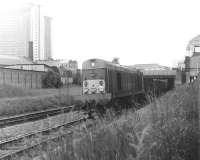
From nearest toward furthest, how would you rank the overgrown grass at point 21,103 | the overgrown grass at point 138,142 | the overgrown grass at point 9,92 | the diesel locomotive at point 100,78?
the overgrown grass at point 138,142 < the diesel locomotive at point 100,78 < the overgrown grass at point 21,103 < the overgrown grass at point 9,92

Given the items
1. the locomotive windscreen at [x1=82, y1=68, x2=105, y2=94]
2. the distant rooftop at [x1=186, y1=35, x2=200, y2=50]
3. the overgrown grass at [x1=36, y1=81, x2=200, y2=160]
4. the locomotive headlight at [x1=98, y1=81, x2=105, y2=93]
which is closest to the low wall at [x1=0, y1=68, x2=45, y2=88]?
the locomotive windscreen at [x1=82, y1=68, x2=105, y2=94]

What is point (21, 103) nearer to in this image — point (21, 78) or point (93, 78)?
point (93, 78)

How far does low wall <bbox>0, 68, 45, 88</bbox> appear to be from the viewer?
124ft

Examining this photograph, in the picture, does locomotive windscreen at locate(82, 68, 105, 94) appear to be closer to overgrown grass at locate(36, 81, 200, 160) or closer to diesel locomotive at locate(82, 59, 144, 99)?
diesel locomotive at locate(82, 59, 144, 99)

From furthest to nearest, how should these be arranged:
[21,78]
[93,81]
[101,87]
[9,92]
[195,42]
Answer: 1. [195,42]
2. [21,78]
3. [9,92]
4. [93,81]
5. [101,87]

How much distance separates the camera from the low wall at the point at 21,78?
124ft

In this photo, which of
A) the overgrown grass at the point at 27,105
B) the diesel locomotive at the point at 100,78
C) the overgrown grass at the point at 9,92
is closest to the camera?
the diesel locomotive at the point at 100,78

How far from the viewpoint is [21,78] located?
41.7 meters

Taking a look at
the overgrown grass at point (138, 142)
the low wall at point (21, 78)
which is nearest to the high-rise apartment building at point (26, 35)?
the low wall at point (21, 78)

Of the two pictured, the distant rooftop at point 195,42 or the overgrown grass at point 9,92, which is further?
the distant rooftop at point 195,42

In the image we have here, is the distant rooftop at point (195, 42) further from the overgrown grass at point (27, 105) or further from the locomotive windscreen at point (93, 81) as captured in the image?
the locomotive windscreen at point (93, 81)


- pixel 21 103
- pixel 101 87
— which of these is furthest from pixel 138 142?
pixel 21 103

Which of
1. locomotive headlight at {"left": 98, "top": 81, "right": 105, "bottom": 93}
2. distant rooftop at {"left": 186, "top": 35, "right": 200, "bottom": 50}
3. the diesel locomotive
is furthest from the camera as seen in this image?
distant rooftop at {"left": 186, "top": 35, "right": 200, "bottom": 50}

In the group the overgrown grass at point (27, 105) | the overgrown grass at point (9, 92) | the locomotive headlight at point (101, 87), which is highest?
the locomotive headlight at point (101, 87)
